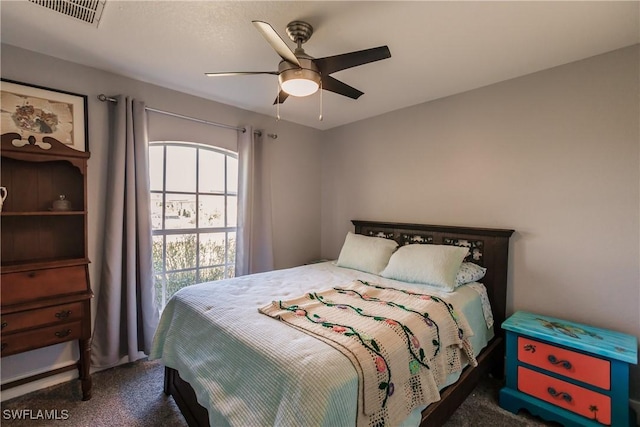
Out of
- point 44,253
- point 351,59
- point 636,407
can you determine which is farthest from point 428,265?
point 44,253

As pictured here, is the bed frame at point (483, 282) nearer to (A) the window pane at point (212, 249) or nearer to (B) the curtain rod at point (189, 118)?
(A) the window pane at point (212, 249)

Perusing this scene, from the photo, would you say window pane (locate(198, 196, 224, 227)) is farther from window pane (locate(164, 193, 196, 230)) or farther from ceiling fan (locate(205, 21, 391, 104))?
ceiling fan (locate(205, 21, 391, 104))

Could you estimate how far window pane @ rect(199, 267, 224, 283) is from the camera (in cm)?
305

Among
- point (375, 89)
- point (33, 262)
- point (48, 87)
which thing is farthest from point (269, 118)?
point (33, 262)

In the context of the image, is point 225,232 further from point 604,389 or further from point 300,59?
point 604,389

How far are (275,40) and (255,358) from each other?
1.47m

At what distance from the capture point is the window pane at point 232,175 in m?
3.24

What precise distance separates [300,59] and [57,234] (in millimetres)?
2230

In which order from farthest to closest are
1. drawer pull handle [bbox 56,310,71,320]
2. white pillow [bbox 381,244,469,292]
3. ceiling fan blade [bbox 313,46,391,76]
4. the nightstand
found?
white pillow [bbox 381,244,469,292] < drawer pull handle [bbox 56,310,71,320] < the nightstand < ceiling fan blade [bbox 313,46,391,76]

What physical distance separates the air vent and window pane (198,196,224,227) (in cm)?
169

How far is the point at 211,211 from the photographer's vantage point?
3.12m

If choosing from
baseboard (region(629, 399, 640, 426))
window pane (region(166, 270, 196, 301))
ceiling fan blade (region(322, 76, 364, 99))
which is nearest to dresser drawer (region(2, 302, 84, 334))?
window pane (region(166, 270, 196, 301))

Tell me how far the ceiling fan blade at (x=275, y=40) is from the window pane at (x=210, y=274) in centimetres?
235

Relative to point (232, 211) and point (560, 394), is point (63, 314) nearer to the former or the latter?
point (232, 211)
